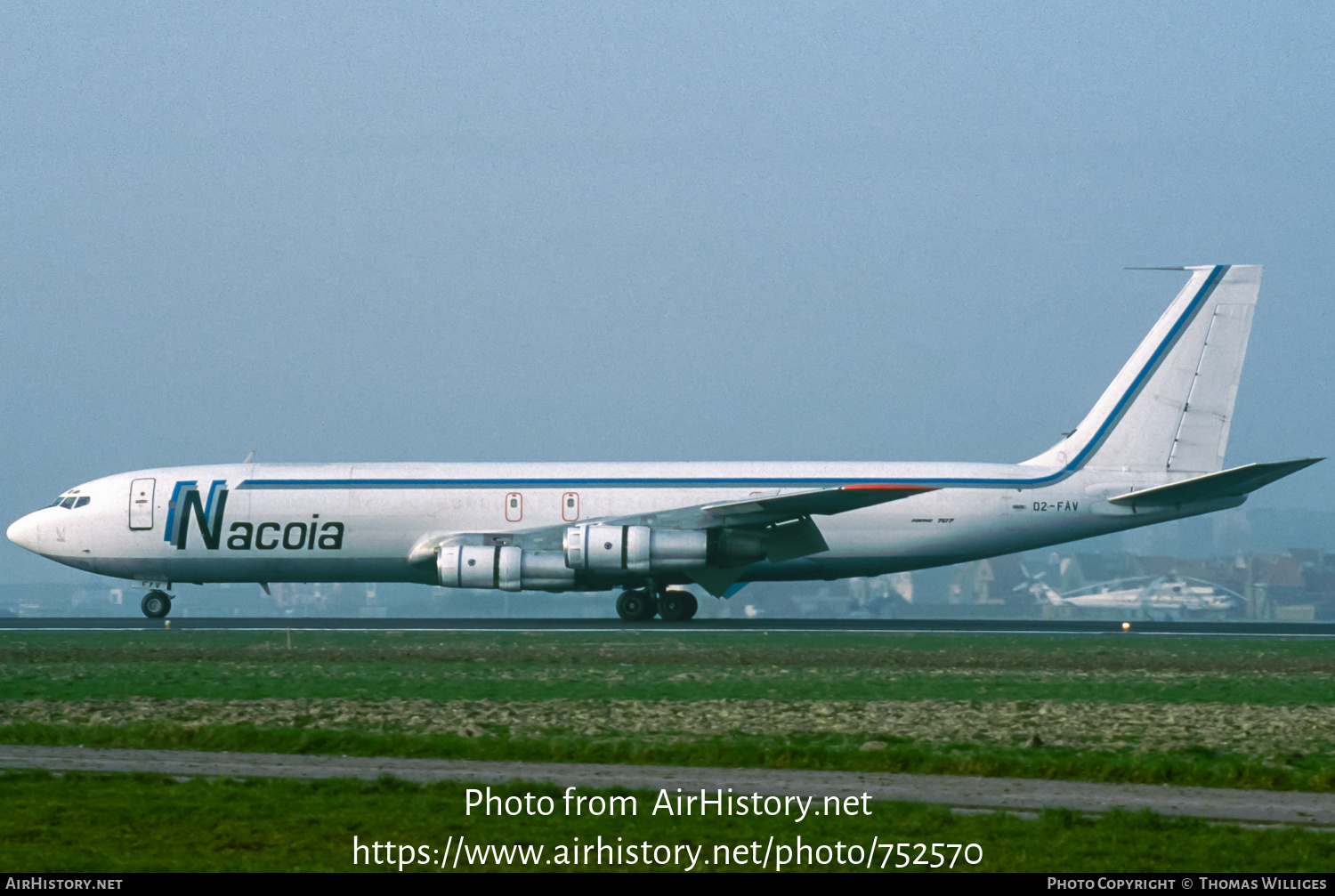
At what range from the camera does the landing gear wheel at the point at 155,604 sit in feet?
140

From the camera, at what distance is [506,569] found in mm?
38219

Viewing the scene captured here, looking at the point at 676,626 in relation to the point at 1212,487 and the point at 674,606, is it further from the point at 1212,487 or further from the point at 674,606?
the point at 1212,487

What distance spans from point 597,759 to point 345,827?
4383mm

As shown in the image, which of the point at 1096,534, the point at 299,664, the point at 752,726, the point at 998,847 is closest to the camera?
the point at 998,847

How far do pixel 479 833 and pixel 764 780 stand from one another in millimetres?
3391

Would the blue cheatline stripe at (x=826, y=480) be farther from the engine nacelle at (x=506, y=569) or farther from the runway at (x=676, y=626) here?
the runway at (x=676, y=626)

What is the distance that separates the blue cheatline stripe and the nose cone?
688 centimetres

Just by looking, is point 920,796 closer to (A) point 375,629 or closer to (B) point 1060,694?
(B) point 1060,694

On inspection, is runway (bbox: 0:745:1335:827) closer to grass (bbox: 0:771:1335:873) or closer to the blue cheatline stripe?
grass (bbox: 0:771:1335:873)

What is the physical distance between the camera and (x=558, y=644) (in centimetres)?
3108

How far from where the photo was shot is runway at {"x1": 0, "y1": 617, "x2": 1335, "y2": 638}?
36500 millimetres

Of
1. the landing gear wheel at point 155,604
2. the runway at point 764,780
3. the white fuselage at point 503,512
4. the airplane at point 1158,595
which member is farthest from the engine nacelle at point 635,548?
the airplane at point 1158,595

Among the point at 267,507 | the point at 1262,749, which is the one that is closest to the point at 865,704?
the point at 1262,749

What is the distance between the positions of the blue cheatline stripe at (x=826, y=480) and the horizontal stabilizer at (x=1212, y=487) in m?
1.94
